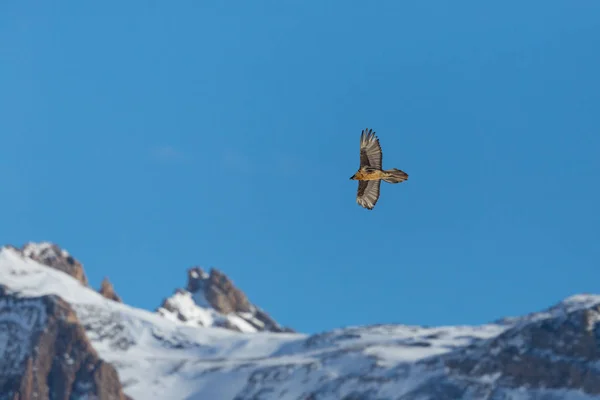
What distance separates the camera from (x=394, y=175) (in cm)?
7294

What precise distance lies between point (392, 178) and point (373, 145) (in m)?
1.73

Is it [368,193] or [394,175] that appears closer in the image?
[394,175]

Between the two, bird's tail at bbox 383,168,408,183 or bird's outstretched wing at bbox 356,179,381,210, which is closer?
bird's tail at bbox 383,168,408,183

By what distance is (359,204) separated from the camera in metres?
75.8

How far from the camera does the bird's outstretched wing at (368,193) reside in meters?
75.4

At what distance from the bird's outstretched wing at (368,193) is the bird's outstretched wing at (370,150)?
4.22ft

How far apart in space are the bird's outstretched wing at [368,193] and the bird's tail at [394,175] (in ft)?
5.44

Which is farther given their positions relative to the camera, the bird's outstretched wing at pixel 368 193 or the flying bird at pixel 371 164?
the bird's outstretched wing at pixel 368 193

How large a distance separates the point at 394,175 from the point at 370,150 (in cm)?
181

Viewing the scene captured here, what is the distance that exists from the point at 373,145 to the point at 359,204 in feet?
9.97

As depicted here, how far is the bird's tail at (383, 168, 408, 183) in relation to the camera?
72231 mm

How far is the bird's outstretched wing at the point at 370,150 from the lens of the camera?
7388 cm

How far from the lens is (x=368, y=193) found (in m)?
75.9

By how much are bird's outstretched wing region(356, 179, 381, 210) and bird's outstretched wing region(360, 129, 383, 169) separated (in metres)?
1.29
